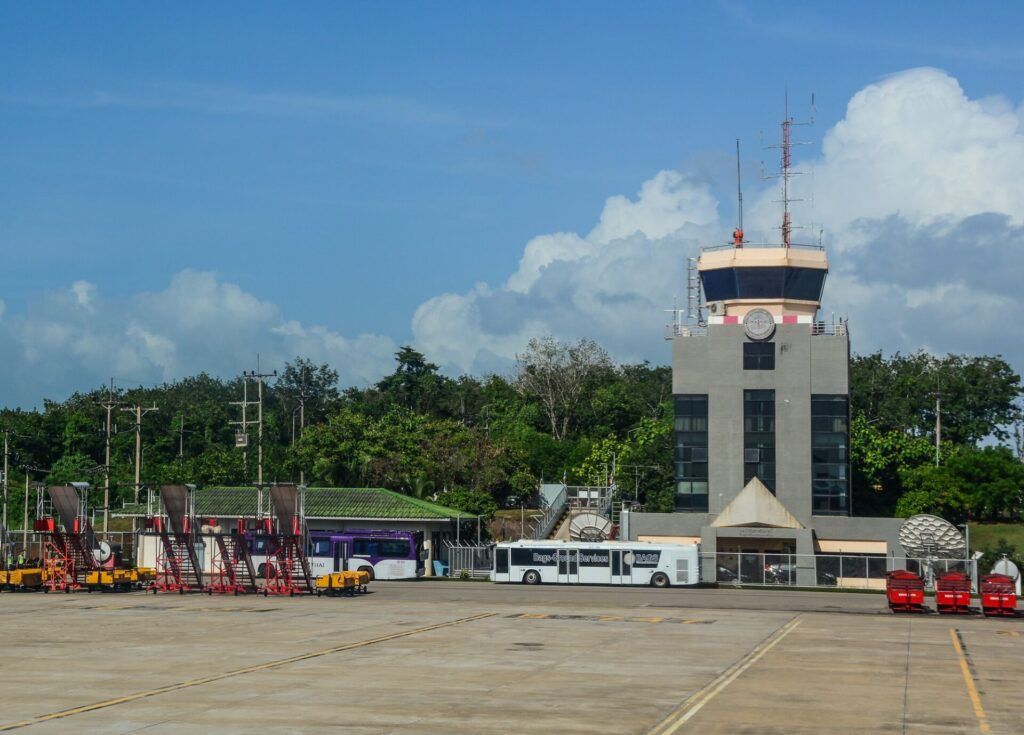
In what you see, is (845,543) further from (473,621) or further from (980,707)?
(980,707)

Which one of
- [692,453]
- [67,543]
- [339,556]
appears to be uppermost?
[692,453]

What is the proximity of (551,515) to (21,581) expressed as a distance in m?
44.8

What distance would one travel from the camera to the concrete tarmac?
2372cm

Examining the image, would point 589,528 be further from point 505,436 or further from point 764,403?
point 505,436

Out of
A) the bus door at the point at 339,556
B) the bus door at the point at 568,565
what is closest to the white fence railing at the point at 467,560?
the bus door at the point at 339,556

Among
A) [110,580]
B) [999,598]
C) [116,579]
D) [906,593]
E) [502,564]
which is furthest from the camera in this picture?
[502,564]

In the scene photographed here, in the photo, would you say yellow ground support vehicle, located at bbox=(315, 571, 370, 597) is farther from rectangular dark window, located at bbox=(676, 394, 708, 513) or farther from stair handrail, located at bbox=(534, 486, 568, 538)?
stair handrail, located at bbox=(534, 486, 568, 538)

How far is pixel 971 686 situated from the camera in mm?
29000

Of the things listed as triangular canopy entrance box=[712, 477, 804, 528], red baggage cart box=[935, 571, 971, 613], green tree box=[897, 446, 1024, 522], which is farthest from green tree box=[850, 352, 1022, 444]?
red baggage cart box=[935, 571, 971, 613]

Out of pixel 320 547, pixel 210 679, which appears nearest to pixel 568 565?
pixel 320 547

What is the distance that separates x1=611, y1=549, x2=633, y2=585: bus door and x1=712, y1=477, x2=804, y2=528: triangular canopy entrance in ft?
43.6

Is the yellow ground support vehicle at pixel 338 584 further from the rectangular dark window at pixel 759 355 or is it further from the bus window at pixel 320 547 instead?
the rectangular dark window at pixel 759 355

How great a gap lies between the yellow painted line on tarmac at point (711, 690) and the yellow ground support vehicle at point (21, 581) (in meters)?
37.8

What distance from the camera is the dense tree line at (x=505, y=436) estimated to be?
10225 cm
